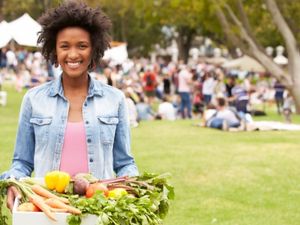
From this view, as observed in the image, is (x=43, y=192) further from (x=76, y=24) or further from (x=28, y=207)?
(x=76, y=24)

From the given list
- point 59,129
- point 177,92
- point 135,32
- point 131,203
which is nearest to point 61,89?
point 59,129

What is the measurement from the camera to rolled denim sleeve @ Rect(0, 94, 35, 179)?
14.8ft

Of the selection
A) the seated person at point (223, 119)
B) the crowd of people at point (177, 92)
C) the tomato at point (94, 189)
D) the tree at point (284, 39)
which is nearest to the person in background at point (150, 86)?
the crowd of people at point (177, 92)

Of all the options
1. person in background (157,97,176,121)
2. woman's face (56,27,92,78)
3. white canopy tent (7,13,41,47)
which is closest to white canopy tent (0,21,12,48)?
white canopy tent (7,13,41,47)

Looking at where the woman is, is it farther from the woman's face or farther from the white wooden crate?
the white wooden crate

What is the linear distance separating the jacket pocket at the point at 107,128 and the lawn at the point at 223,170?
5.13m

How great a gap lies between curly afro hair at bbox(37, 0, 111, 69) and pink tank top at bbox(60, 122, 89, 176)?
37 cm

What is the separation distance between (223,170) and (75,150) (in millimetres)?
9055

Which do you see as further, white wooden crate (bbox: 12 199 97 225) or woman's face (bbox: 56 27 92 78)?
woman's face (bbox: 56 27 92 78)

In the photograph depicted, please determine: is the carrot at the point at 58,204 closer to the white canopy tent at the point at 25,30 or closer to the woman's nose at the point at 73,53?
the woman's nose at the point at 73,53

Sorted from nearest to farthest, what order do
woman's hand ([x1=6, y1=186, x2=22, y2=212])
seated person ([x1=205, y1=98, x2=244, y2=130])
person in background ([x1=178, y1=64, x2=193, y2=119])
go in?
woman's hand ([x1=6, y1=186, x2=22, y2=212])
seated person ([x1=205, y1=98, x2=244, y2=130])
person in background ([x1=178, y1=64, x2=193, y2=119])

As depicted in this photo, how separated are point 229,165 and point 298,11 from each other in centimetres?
2372

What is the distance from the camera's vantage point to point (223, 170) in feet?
43.8

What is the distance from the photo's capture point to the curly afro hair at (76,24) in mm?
4500
